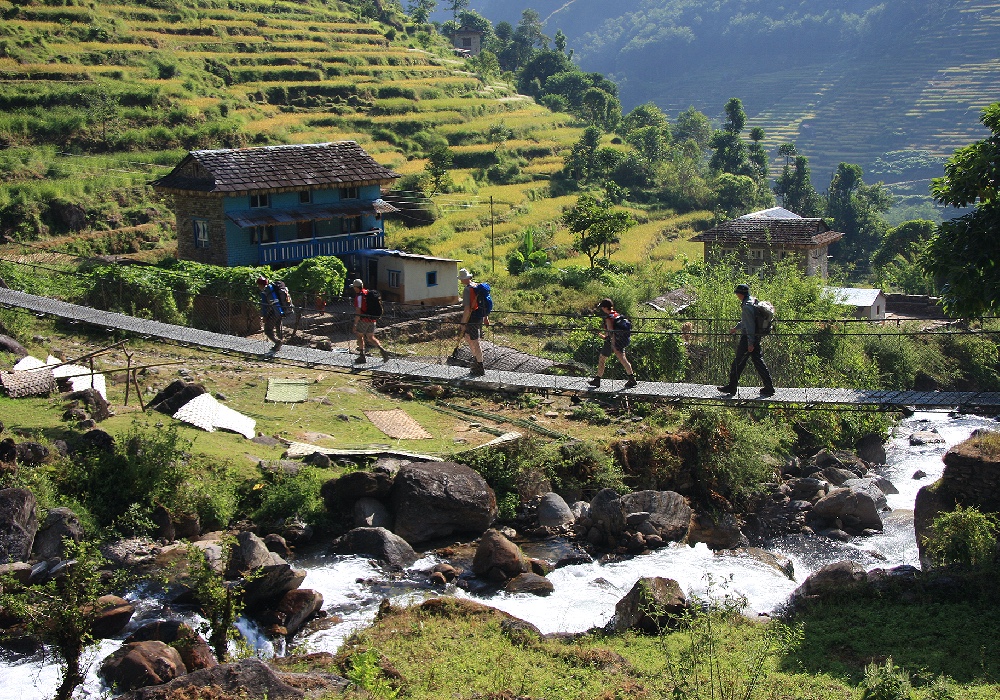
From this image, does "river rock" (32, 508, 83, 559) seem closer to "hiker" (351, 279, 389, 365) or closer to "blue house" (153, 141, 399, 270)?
"hiker" (351, 279, 389, 365)

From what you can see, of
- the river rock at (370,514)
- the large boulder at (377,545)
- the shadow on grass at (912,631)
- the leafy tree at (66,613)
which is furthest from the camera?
the river rock at (370,514)

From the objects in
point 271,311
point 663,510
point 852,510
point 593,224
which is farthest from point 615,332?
point 593,224

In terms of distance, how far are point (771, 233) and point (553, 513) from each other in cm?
2023

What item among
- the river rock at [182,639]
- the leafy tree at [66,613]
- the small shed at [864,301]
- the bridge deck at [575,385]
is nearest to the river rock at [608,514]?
the bridge deck at [575,385]

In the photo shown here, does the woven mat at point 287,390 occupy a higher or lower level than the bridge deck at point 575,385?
lower

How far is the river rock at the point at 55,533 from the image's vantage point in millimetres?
11922

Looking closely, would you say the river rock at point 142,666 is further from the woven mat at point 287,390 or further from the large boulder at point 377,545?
the woven mat at point 287,390

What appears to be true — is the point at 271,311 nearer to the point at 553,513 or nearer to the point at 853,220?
the point at 553,513

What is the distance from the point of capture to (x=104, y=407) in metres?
14.7

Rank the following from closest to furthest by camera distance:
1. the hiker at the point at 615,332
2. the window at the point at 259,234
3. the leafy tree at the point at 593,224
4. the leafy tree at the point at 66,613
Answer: the leafy tree at the point at 66,613
the hiker at the point at 615,332
the window at the point at 259,234
the leafy tree at the point at 593,224

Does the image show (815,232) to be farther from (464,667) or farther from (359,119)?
(464,667)

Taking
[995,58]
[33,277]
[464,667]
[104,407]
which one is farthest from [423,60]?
[995,58]

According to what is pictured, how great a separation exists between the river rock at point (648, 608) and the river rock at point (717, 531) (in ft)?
14.7

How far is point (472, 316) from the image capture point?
42.9 feet
